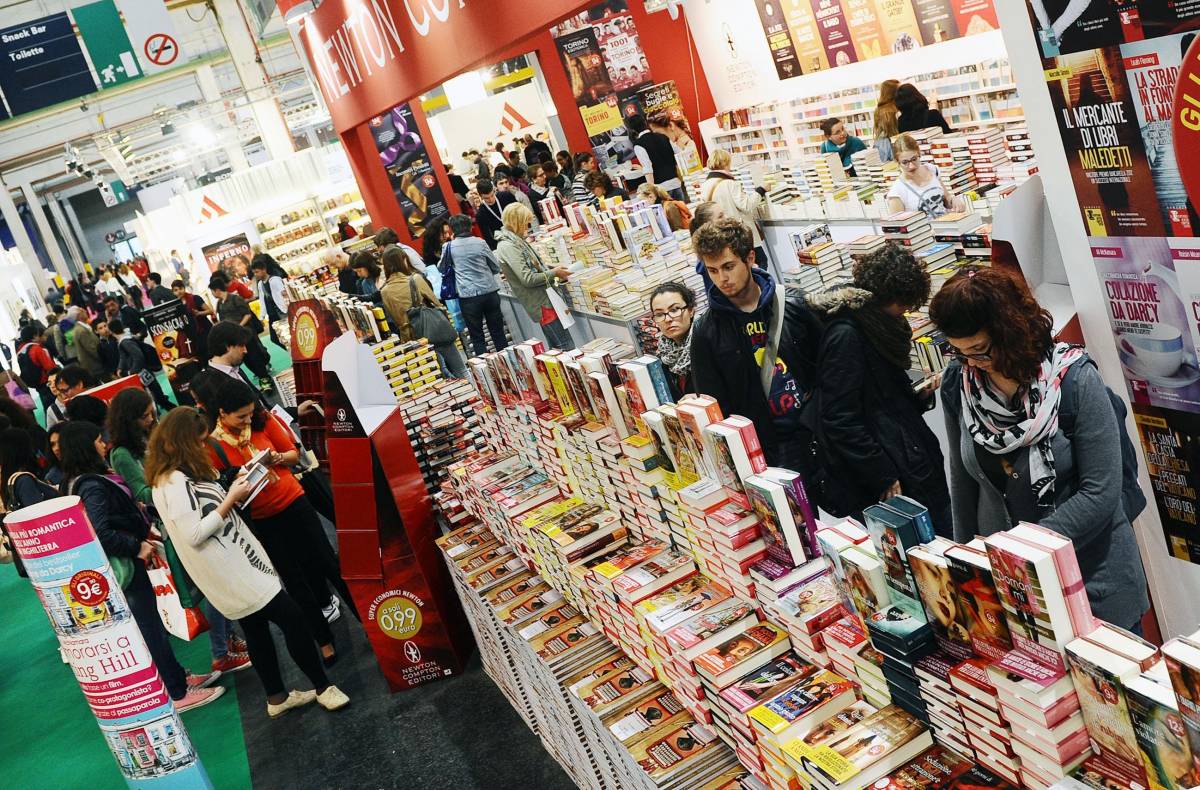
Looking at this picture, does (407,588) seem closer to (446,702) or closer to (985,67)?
(446,702)

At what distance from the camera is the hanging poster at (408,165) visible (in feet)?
52.0

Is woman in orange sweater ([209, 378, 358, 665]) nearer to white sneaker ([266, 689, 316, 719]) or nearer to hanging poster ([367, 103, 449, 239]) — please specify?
white sneaker ([266, 689, 316, 719])

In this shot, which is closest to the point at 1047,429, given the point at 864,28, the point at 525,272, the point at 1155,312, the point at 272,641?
the point at 1155,312

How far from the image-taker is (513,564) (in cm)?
470

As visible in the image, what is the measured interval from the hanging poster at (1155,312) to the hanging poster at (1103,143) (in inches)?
2.4

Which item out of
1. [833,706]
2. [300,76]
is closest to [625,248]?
[833,706]

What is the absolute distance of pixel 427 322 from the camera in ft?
28.8

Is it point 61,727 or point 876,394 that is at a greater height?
point 876,394

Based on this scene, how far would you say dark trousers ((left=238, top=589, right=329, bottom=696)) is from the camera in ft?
17.6

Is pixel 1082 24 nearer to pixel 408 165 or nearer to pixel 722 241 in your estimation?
pixel 722 241

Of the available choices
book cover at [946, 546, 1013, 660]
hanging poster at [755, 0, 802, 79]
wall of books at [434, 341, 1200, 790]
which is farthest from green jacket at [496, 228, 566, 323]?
book cover at [946, 546, 1013, 660]

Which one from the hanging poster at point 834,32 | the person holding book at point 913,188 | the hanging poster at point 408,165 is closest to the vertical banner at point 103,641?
the person holding book at point 913,188

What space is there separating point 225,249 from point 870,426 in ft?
74.1

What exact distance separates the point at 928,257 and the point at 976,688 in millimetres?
3651
